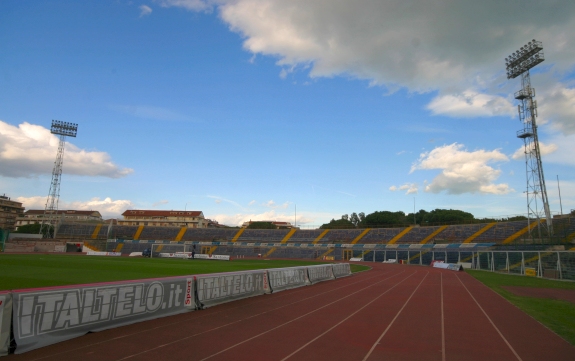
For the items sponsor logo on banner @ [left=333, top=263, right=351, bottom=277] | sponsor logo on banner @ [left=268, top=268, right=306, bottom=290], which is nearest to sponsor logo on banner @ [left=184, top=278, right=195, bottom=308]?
sponsor logo on banner @ [left=268, top=268, right=306, bottom=290]

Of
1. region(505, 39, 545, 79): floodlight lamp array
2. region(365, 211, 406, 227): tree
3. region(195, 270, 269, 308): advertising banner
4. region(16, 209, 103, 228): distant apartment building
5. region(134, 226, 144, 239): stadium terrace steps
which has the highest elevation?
region(505, 39, 545, 79): floodlight lamp array

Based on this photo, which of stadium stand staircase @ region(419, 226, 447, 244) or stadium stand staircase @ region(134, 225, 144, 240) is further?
stadium stand staircase @ region(134, 225, 144, 240)

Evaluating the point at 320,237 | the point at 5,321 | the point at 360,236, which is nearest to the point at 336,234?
the point at 320,237

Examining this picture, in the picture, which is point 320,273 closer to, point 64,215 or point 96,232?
point 96,232

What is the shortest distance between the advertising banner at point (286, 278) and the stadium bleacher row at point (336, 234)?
3617cm

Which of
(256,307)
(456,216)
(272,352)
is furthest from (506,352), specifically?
(456,216)

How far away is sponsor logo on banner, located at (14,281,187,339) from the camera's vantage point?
7.36 metres

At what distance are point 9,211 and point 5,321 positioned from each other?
128m

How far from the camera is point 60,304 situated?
26.1 ft

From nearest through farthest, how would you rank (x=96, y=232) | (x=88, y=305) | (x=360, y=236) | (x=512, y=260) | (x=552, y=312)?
1. (x=88, y=305)
2. (x=552, y=312)
3. (x=512, y=260)
4. (x=360, y=236)
5. (x=96, y=232)

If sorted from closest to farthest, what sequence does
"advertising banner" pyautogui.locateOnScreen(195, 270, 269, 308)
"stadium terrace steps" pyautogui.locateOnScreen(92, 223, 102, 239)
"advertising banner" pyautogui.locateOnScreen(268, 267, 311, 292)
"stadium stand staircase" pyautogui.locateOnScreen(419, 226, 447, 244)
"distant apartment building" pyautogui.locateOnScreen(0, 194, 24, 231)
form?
"advertising banner" pyautogui.locateOnScreen(195, 270, 269, 308), "advertising banner" pyautogui.locateOnScreen(268, 267, 311, 292), "stadium stand staircase" pyautogui.locateOnScreen(419, 226, 447, 244), "stadium terrace steps" pyautogui.locateOnScreen(92, 223, 102, 239), "distant apartment building" pyautogui.locateOnScreen(0, 194, 24, 231)

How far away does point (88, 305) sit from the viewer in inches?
338

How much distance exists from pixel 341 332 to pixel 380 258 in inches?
2018

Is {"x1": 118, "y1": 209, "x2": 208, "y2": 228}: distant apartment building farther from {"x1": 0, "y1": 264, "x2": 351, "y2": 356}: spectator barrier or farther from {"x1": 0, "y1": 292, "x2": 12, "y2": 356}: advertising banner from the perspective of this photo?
{"x1": 0, "y1": 292, "x2": 12, "y2": 356}: advertising banner
